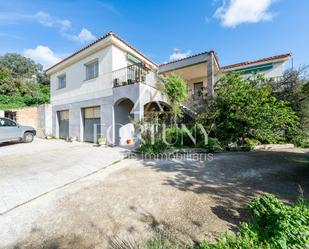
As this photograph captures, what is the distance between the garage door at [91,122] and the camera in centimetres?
1086

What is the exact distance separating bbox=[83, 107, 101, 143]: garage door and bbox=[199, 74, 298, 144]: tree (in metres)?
6.84

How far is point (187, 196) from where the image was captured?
11.9 feet

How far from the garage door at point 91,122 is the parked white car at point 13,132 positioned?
12.5ft

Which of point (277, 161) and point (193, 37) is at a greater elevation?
point (193, 37)

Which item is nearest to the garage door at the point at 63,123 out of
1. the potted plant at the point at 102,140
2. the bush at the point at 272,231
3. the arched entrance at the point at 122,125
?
the potted plant at the point at 102,140

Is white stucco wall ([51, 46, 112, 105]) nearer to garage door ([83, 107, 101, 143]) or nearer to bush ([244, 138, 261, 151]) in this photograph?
garage door ([83, 107, 101, 143])

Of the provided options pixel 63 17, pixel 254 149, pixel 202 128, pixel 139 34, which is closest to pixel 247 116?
pixel 202 128

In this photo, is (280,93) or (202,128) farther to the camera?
(280,93)

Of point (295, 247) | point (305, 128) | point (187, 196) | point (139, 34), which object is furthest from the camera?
point (139, 34)

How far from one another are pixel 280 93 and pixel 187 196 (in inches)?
399

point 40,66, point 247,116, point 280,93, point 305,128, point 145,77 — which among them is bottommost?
point 305,128

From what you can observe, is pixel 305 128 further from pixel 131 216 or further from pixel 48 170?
pixel 48 170

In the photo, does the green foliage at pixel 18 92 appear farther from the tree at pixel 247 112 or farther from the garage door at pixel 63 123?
the tree at pixel 247 112

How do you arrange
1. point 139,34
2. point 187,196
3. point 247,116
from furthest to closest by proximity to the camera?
point 139,34 < point 247,116 < point 187,196
